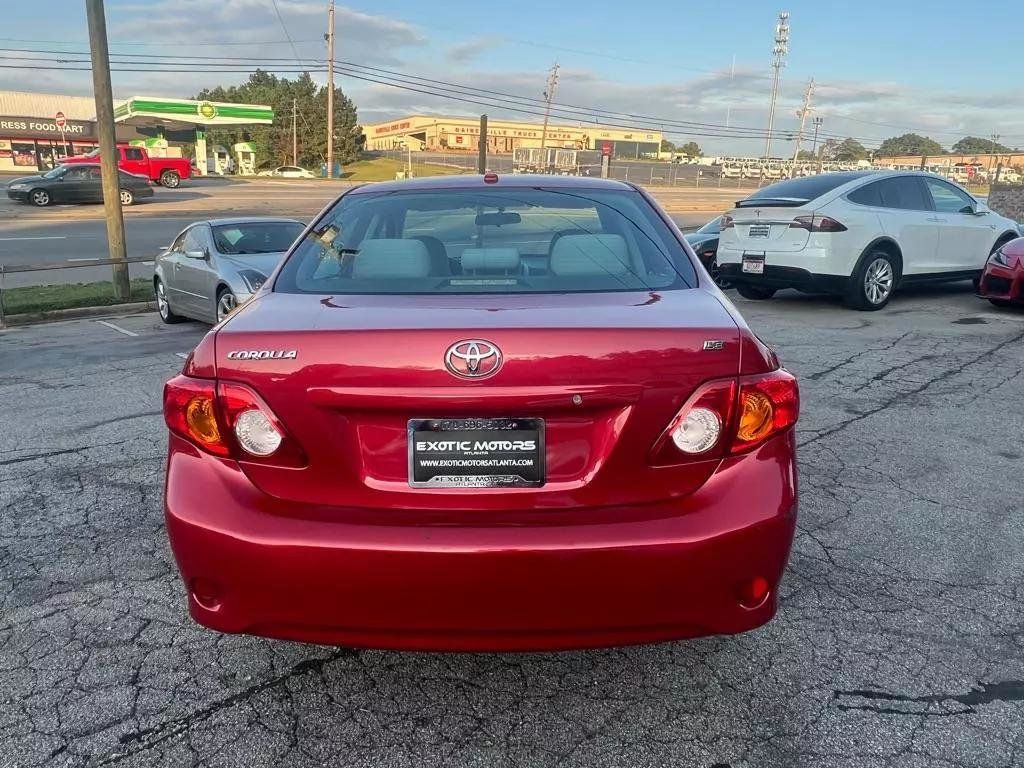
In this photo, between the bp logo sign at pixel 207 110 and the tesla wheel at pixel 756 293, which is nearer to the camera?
the tesla wheel at pixel 756 293

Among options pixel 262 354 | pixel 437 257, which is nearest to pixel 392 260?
pixel 437 257

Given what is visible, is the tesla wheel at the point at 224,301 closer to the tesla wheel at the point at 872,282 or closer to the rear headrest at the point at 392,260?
the rear headrest at the point at 392,260

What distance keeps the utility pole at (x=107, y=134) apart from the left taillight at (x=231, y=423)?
11.4 m

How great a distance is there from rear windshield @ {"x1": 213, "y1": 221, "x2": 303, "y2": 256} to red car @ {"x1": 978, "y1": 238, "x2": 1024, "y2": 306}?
27.7ft

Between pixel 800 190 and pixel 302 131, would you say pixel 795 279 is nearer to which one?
pixel 800 190

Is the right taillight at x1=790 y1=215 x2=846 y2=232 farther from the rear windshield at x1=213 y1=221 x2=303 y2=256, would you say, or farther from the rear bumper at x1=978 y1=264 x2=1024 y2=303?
the rear windshield at x1=213 y1=221 x2=303 y2=256

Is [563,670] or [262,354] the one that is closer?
[262,354]

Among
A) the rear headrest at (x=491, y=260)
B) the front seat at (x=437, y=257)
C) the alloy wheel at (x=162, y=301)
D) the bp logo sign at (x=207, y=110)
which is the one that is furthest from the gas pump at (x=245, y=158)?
the rear headrest at (x=491, y=260)

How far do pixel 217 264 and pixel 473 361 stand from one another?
8.28 m

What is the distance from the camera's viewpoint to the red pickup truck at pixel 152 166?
128ft

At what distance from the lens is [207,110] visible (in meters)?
54.5

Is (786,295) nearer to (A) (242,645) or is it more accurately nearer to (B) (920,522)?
(B) (920,522)

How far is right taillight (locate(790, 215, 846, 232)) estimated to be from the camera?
361 inches

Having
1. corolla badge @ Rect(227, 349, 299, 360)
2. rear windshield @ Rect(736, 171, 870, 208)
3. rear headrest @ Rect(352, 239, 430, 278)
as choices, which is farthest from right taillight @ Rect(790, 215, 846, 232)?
corolla badge @ Rect(227, 349, 299, 360)
